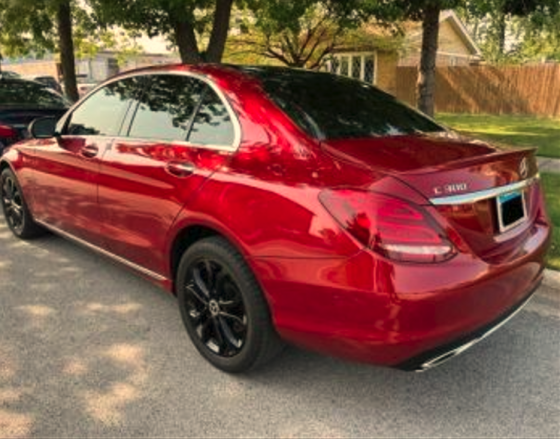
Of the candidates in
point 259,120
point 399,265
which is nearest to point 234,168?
point 259,120

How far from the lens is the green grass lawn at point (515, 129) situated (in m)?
12.5

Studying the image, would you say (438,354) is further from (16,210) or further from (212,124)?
(16,210)

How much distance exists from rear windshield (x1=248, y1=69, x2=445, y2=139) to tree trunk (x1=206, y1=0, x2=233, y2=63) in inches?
259

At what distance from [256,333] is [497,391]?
4.30ft

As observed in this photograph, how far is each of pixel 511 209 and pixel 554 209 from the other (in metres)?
3.86

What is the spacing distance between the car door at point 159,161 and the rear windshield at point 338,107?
38 cm

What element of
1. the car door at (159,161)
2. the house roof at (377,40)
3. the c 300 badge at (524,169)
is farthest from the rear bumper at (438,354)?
the house roof at (377,40)

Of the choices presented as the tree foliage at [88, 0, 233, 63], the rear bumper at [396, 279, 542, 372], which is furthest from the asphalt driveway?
the tree foliage at [88, 0, 233, 63]

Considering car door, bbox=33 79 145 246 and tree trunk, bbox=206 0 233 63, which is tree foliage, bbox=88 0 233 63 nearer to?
tree trunk, bbox=206 0 233 63

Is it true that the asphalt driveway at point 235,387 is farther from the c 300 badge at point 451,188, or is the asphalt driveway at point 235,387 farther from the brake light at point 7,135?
the brake light at point 7,135

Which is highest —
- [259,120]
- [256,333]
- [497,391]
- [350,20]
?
[350,20]

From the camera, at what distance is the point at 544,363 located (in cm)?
364

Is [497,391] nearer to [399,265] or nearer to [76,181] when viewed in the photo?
[399,265]

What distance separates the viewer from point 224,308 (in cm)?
348
